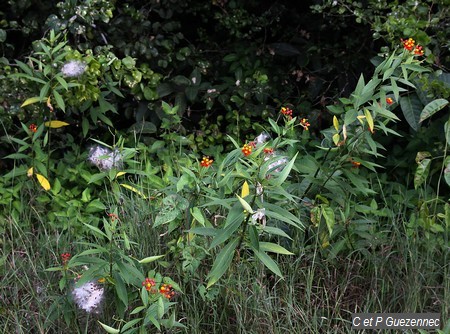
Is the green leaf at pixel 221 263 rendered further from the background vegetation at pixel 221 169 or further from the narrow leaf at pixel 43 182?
the narrow leaf at pixel 43 182

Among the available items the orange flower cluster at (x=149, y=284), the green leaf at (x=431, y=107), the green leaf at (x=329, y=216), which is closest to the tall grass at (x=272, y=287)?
the green leaf at (x=329, y=216)

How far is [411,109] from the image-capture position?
3.92m

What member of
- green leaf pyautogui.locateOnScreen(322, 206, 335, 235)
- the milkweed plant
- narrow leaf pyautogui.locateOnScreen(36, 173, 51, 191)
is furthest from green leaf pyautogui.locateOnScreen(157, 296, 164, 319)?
narrow leaf pyautogui.locateOnScreen(36, 173, 51, 191)

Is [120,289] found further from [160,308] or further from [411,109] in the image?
[411,109]

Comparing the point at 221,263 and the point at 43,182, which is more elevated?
the point at 221,263

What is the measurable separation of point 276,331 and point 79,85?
1615 millimetres

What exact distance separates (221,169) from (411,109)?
1311 millimetres

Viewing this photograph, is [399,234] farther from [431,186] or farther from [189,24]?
[189,24]

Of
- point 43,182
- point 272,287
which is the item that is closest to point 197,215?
point 272,287

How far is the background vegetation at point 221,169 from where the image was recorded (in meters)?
3.16

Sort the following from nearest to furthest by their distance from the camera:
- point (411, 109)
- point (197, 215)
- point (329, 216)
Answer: point (197, 215), point (329, 216), point (411, 109)

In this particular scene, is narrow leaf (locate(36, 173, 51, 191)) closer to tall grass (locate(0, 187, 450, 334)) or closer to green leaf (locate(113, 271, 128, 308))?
tall grass (locate(0, 187, 450, 334))

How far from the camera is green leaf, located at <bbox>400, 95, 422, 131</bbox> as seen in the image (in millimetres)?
3895

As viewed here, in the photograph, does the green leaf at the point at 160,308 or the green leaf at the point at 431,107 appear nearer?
the green leaf at the point at 160,308
